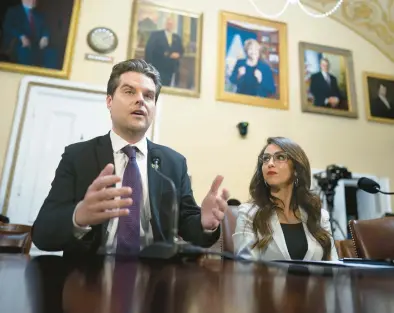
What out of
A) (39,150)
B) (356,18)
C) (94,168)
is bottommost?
(94,168)

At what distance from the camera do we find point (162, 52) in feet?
12.9

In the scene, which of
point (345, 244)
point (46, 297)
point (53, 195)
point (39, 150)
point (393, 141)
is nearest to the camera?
point (46, 297)

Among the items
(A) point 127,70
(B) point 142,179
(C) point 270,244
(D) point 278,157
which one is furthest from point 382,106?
(B) point 142,179

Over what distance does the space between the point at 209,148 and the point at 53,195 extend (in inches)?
106

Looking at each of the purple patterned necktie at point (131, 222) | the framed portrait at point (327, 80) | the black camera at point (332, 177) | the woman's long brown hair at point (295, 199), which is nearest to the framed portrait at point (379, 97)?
the framed portrait at point (327, 80)

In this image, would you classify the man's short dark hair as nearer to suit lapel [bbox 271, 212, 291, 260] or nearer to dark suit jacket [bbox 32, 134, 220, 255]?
dark suit jacket [bbox 32, 134, 220, 255]

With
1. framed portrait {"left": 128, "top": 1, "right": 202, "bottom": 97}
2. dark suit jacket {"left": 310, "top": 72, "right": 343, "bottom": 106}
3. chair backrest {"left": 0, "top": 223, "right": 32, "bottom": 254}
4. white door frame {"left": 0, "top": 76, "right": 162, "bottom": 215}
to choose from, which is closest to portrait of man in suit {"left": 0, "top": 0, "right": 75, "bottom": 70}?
white door frame {"left": 0, "top": 76, "right": 162, "bottom": 215}

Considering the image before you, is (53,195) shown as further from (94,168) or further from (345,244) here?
(345,244)

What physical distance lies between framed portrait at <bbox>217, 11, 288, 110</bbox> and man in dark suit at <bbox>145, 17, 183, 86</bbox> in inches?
21.6

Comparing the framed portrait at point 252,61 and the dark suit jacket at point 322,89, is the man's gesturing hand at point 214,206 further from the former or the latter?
the dark suit jacket at point 322,89

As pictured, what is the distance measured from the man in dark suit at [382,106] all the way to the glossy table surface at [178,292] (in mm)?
4530

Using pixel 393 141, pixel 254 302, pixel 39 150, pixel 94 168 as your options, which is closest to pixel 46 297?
pixel 254 302

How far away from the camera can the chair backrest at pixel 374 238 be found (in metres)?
1.59

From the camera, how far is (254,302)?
374mm
